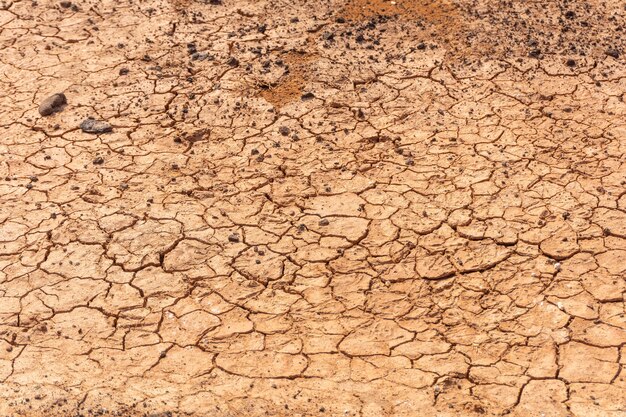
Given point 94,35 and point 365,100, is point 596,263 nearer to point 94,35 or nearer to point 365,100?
point 365,100

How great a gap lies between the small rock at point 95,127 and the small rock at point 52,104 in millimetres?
285

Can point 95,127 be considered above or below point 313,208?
above

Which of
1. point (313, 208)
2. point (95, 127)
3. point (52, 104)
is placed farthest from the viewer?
point (52, 104)

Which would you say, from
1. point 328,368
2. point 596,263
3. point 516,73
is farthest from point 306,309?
point 516,73

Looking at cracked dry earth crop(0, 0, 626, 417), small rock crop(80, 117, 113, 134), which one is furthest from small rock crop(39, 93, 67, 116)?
small rock crop(80, 117, 113, 134)

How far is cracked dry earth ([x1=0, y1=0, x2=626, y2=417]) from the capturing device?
12.6 feet

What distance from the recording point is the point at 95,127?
17.4ft

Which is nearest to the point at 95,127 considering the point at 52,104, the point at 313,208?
the point at 52,104

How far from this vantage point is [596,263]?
4.33 m

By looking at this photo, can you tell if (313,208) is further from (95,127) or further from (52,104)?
(52,104)

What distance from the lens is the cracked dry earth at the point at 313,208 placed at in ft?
12.6

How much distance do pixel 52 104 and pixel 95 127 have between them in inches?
15.7

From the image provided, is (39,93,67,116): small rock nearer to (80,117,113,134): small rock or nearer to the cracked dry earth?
the cracked dry earth

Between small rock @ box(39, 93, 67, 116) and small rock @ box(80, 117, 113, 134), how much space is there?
285mm
